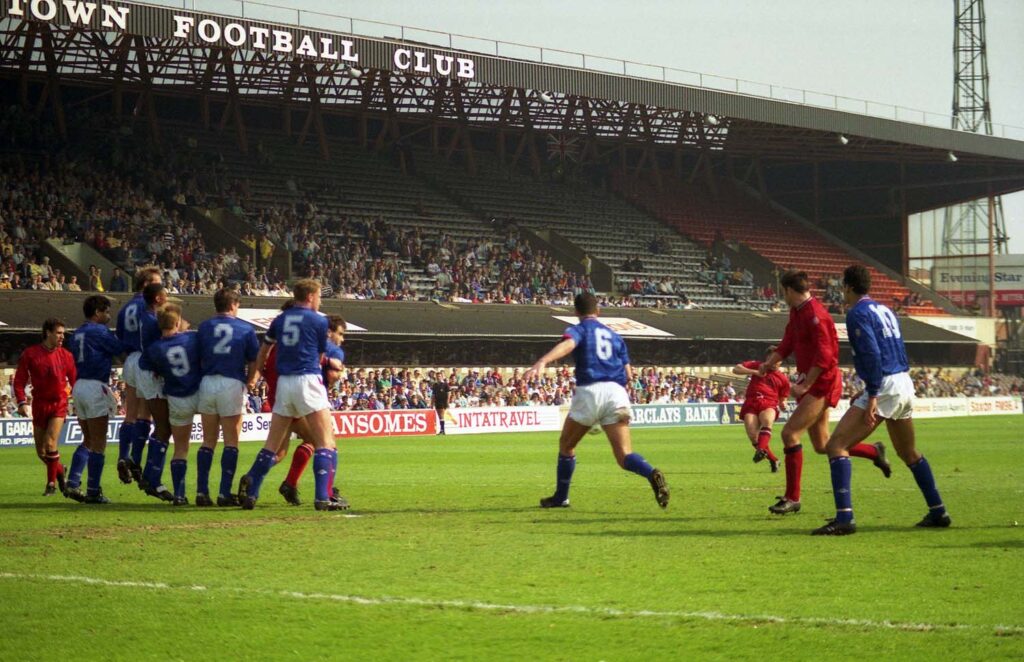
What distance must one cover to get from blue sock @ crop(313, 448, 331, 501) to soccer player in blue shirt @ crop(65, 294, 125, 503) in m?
2.77

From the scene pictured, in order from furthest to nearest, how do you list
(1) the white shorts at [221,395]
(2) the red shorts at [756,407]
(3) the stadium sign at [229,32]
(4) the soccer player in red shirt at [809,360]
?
1. (3) the stadium sign at [229,32]
2. (2) the red shorts at [756,407]
3. (1) the white shorts at [221,395]
4. (4) the soccer player in red shirt at [809,360]

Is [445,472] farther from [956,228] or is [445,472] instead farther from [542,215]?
[956,228]

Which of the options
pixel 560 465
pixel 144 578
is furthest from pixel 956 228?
pixel 144 578

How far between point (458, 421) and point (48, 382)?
81.1 ft

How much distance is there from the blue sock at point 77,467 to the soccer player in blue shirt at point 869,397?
8.20 meters

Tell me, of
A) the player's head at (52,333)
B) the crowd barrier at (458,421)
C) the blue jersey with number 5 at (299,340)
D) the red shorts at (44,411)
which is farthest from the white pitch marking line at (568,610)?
the crowd barrier at (458,421)

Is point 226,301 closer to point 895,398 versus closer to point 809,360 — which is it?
point 809,360

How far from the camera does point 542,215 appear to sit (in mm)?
59250

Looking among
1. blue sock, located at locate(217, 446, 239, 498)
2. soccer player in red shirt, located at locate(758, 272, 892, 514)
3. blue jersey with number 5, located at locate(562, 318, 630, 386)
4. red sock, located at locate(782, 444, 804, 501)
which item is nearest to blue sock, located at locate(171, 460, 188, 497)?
blue sock, located at locate(217, 446, 239, 498)

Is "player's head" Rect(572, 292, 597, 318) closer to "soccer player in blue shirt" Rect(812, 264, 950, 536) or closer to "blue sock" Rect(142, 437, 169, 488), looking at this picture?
"soccer player in blue shirt" Rect(812, 264, 950, 536)

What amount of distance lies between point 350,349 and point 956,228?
140ft

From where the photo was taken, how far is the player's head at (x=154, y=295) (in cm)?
1446

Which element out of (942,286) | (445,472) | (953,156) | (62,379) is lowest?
(445,472)

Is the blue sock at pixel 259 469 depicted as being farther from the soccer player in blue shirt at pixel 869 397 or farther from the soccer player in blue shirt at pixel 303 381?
the soccer player in blue shirt at pixel 869 397
